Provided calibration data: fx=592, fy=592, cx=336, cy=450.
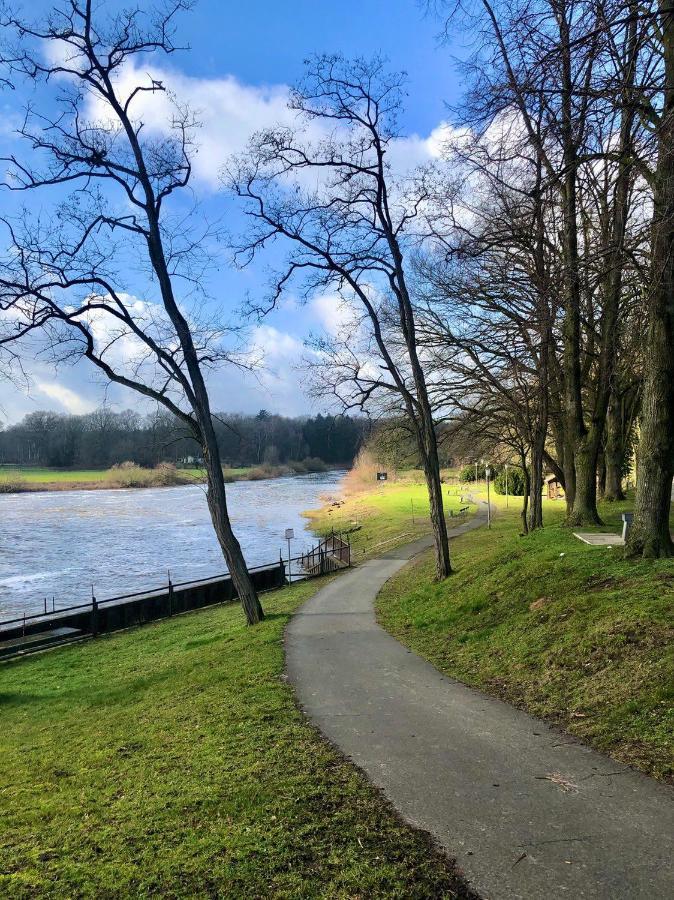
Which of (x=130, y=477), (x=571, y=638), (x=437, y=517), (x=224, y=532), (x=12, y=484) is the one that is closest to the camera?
(x=571, y=638)

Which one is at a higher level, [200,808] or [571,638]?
[571,638]

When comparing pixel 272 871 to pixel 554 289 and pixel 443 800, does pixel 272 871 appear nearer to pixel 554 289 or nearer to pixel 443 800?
pixel 443 800

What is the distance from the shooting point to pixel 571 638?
727 cm

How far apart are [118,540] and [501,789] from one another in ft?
127

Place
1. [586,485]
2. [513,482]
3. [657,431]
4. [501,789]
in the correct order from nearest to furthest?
[501,789] → [657,431] → [586,485] → [513,482]

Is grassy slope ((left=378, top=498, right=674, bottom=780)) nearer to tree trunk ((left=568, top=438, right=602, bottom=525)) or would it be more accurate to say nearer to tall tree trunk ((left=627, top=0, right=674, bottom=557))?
tall tree trunk ((left=627, top=0, right=674, bottom=557))

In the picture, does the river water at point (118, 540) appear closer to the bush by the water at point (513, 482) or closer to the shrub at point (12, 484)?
the shrub at point (12, 484)

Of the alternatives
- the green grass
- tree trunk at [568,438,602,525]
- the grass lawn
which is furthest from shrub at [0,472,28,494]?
tree trunk at [568,438,602,525]

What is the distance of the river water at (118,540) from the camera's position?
27.2 m

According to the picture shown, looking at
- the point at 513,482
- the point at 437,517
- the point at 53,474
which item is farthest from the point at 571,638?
the point at 53,474

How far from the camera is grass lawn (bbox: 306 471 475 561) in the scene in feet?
115

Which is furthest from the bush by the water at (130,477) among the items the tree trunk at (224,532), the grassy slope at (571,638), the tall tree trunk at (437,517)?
the grassy slope at (571,638)

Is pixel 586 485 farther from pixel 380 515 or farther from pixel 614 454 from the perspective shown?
pixel 380 515

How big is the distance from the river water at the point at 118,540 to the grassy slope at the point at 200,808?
7412 mm
